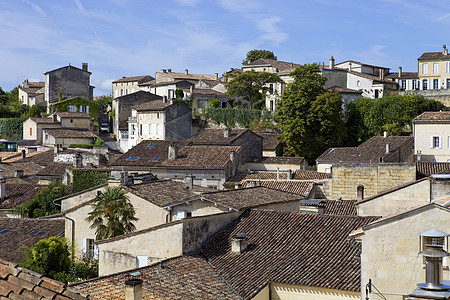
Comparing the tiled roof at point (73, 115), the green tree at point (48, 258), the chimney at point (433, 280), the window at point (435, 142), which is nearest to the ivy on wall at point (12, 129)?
the tiled roof at point (73, 115)

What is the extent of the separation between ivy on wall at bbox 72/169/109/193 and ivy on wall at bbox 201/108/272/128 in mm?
28935

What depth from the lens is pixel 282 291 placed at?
55.8ft

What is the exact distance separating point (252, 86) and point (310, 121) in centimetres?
1963

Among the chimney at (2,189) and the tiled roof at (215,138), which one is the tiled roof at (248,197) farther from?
the tiled roof at (215,138)

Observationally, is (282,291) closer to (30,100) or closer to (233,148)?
(233,148)

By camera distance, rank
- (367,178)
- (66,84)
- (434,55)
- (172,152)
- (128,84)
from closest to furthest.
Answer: (367,178)
(172,152)
(434,55)
(66,84)
(128,84)

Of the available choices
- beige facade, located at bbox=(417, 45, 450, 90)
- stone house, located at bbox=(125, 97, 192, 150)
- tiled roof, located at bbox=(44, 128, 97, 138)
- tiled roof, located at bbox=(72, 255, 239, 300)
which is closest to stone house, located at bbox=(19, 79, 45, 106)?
tiled roof, located at bbox=(44, 128, 97, 138)

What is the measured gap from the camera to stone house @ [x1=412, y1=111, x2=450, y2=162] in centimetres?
4609

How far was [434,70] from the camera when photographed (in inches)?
2881

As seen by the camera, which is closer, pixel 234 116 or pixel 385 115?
pixel 385 115

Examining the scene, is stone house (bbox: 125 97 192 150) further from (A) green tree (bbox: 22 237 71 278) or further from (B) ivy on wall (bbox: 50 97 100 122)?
(A) green tree (bbox: 22 237 71 278)

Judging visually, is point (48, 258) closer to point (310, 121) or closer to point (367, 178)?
point (367, 178)

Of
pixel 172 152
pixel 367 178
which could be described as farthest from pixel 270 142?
pixel 367 178

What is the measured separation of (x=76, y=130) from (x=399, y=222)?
6368 centimetres
